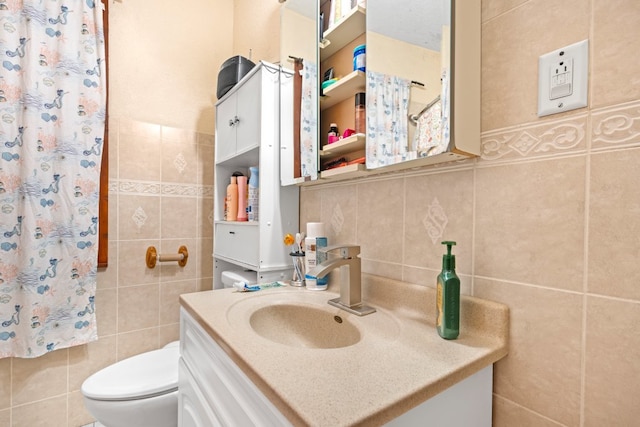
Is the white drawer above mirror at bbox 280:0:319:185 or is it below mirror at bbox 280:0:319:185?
below

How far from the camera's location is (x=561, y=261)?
58 cm

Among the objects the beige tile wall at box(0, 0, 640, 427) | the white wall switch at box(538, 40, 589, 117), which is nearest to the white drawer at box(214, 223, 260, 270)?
the beige tile wall at box(0, 0, 640, 427)

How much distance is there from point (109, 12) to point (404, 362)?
6.94ft

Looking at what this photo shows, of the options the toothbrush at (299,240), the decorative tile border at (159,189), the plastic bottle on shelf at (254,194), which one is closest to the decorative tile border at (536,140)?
the toothbrush at (299,240)

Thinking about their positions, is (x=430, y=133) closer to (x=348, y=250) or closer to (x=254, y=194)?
(x=348, y=250)

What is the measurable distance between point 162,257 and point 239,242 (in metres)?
0.59

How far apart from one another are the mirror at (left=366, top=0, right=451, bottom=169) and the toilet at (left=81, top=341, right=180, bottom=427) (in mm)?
1154

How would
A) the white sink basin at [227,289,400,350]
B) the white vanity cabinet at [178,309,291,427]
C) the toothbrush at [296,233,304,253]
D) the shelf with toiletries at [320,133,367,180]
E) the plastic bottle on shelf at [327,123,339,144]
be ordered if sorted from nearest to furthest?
the white vanity cabinet at [178,309,291,427]
the white sink basin at [227,289,400,350]
the shelf with toiletries at [320,133,367,180]
the plastic bottle on shelf at [327,123,339,144]
the toothbrush at [296,233,304,253]

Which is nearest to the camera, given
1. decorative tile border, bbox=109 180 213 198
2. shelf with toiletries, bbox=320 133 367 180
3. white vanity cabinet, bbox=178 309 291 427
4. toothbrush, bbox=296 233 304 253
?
white vanity cabinet, bbox=178 309 291 427

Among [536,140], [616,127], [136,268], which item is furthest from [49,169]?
[616,127]

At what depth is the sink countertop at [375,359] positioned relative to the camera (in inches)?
17.1

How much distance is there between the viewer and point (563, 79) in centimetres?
57

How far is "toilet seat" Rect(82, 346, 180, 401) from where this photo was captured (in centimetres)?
112

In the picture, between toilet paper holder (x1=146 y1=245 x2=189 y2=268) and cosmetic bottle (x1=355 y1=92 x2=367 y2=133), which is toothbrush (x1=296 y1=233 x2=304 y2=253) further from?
toilet paper holder (x1=146 y1=245 x2=189 y2=268)
